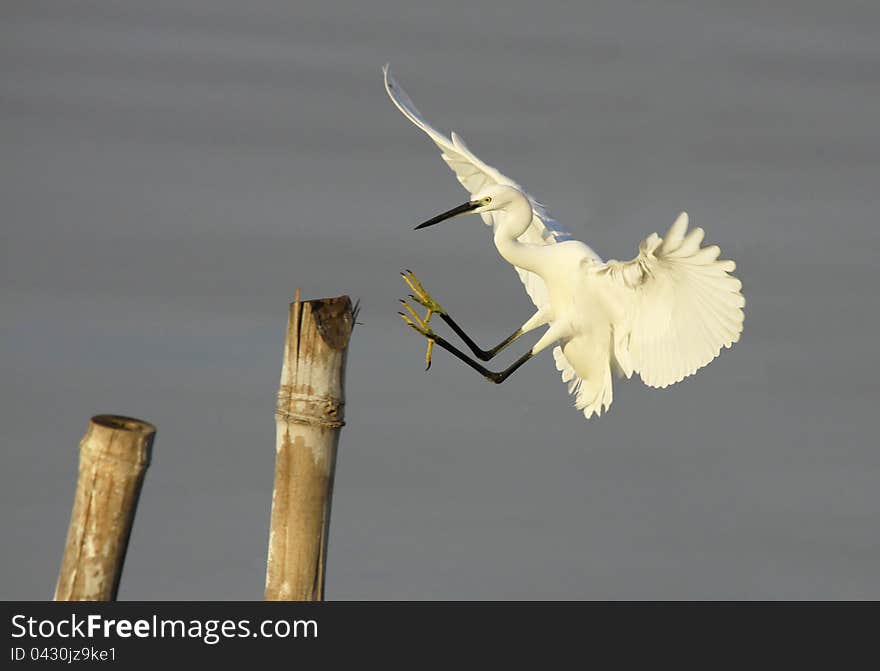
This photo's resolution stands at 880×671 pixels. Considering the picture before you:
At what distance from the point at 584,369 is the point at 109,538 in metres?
2.12

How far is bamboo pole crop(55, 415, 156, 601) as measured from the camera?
135 inches

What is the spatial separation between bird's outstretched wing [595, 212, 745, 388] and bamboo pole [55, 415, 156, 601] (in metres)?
1.66

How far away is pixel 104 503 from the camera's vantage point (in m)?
3.48

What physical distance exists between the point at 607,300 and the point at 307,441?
1479mm

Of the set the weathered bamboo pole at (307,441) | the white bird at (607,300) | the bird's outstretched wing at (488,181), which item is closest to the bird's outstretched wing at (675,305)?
the white bird at (607,300)

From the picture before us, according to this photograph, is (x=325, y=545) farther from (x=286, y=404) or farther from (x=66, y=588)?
(x=66, y=588)

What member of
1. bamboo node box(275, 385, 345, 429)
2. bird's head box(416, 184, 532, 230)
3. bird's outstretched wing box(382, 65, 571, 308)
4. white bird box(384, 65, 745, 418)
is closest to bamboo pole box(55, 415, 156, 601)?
bamboo node box(275, 385, 345, 429)

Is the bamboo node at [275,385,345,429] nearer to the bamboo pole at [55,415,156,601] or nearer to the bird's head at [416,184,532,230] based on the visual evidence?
the bamboo pole at [55,415,156,601]

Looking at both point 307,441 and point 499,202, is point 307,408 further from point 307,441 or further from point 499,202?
point 499,202

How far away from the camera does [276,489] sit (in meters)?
3.83

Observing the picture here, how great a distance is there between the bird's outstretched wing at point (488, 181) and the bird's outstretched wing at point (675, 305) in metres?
0.58

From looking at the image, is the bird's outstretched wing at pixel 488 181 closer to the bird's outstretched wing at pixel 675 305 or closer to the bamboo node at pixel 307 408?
the bird's outstretched wing at pixel 675 305

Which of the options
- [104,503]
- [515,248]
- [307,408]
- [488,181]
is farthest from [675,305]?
[104,503]

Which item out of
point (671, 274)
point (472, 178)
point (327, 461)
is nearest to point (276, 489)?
point (327, 461)
